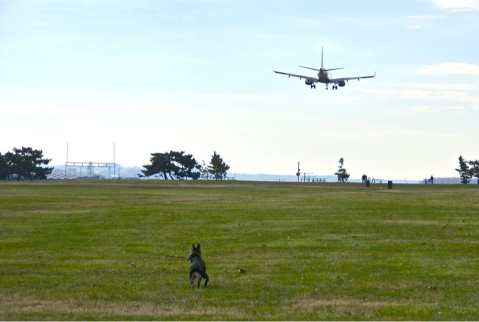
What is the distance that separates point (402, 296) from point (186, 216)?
2569cm

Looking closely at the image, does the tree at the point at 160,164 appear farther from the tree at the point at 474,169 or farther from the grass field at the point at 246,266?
the grass field at the point at 246,266

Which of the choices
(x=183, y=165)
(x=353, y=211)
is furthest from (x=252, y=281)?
(x=183, y=165)

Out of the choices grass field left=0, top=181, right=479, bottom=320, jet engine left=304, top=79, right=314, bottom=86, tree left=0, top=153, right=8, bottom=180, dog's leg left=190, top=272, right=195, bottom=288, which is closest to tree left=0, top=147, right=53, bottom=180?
tree left=0, top=153, right=8, bottom=180

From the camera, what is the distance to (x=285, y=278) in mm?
21734

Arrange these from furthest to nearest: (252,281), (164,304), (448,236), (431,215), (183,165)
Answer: (183,165), (431,215), (448,236), (252,281), (164,304)

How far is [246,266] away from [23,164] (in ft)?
491

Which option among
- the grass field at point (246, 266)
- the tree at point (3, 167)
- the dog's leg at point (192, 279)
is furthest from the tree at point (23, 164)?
the dog's leg at point (192, 279)

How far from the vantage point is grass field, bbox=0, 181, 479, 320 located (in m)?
17.5

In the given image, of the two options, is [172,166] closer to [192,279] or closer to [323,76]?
[323,76]

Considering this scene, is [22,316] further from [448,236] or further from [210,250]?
[448,236]

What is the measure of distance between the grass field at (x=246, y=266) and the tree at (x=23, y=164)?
421ft

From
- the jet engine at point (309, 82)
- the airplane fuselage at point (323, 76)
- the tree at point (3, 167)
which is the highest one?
the airplane fuselage at point (323, 76)

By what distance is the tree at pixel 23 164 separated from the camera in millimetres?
169125

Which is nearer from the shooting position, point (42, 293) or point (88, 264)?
point (42, 293)
